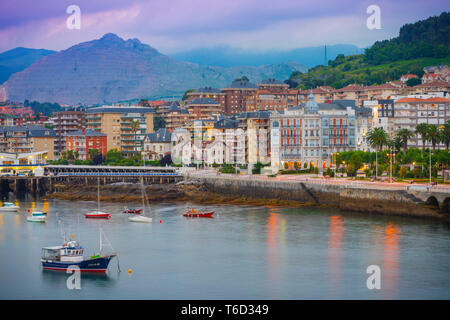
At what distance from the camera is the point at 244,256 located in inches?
2522

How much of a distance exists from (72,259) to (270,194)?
152ft

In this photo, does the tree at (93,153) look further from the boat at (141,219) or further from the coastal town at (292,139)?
the boat at (141,219)

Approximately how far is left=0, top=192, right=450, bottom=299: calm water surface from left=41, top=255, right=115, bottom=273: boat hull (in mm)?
718

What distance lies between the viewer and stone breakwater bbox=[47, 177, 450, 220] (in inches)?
3268

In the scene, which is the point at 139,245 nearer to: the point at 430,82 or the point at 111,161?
the point at 111,161

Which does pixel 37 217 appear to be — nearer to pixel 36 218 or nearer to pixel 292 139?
pixel 36 218

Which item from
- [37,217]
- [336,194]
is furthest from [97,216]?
[336,194]

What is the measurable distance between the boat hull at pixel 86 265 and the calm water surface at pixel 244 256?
0.72 meters

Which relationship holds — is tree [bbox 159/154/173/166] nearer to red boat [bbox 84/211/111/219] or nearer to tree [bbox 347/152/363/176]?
tree [bbox 347/152/363/176]

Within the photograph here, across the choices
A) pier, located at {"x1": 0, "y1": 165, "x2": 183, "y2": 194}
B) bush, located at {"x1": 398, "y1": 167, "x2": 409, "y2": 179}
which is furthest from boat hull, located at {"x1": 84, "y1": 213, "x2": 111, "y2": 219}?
bush, located at {"x1": 398, "y1": 167, "x2": 409, "y2": 179}
